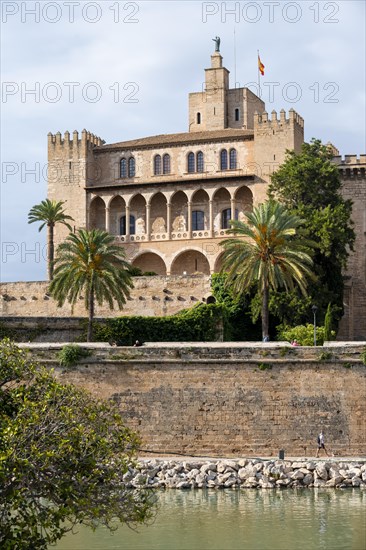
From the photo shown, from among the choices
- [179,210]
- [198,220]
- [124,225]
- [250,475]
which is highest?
[179,210]

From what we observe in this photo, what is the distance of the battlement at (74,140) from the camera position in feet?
204

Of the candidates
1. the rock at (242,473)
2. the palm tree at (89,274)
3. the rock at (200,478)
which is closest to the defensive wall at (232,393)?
the rock at (242,473)

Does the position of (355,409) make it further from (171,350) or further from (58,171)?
(58,171)

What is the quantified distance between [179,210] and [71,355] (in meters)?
27.4

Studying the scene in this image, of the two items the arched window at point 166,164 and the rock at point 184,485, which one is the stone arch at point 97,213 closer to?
the arched window at point 166,164

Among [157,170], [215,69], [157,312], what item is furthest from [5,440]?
[215,69]

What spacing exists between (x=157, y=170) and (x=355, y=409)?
30.1m

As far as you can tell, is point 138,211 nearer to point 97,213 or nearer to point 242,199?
point 97,213

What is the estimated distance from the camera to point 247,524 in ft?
85.0

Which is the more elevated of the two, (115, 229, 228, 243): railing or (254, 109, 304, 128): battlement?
(254, 109, 304, 128): battlement

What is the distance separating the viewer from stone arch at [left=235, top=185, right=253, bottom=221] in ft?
194

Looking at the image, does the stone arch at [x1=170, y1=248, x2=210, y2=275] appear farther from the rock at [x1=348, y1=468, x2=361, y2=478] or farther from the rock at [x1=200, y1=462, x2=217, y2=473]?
the rock at [x1=348, y1=468, x2=361, y2=478]

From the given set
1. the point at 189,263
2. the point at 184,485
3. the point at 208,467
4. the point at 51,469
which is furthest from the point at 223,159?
the point at 51,469

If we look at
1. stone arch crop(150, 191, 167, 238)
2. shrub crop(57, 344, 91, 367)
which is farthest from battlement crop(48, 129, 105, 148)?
shrub crop(57, 344, 91, 367)
